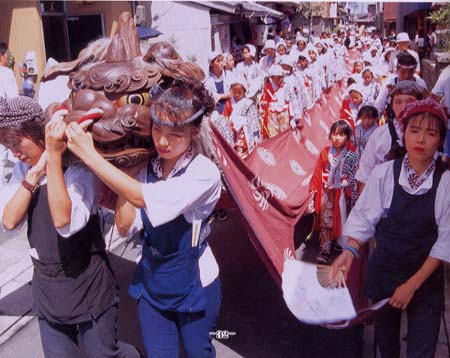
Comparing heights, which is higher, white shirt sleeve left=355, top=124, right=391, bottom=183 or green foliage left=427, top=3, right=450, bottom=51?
green foliage left=427, top=3, right=450, bottom=51

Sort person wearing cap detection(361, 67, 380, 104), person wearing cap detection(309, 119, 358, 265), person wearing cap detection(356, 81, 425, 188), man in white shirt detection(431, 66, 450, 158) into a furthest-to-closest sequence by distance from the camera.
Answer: person wearing cap detection(361, 67, 380, 104) → man in white shirt detection(431, 66, 450, 158) → person wearing cap detection(309, 119, 358, 265) → person wearing cap detection(356, 81, 425, 188)

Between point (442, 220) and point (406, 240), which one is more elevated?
point (442, 220)

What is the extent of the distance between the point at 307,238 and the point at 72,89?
143 inches

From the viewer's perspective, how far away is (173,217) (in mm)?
2096

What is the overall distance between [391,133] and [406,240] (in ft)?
4.18

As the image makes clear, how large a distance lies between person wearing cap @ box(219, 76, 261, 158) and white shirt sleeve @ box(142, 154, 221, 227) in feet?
15.7

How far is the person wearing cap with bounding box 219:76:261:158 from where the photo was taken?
7211 mm

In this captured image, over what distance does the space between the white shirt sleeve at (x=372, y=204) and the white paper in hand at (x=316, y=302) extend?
0.99ft

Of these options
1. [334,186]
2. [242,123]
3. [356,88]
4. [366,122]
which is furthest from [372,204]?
[356,88]

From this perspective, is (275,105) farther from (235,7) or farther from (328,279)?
(235,7)

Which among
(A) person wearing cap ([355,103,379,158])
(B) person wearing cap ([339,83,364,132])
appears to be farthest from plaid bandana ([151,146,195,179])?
(B) person wearing cap ([339,83,364,132])

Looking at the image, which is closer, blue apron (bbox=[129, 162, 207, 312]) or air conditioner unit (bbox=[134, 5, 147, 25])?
blue apron (bbox=[129, 162, 207, 312])

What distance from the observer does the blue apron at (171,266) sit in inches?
88.7

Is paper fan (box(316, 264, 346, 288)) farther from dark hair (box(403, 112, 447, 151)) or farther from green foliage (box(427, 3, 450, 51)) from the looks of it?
green foliage (box(427, 3, 450, 51))
